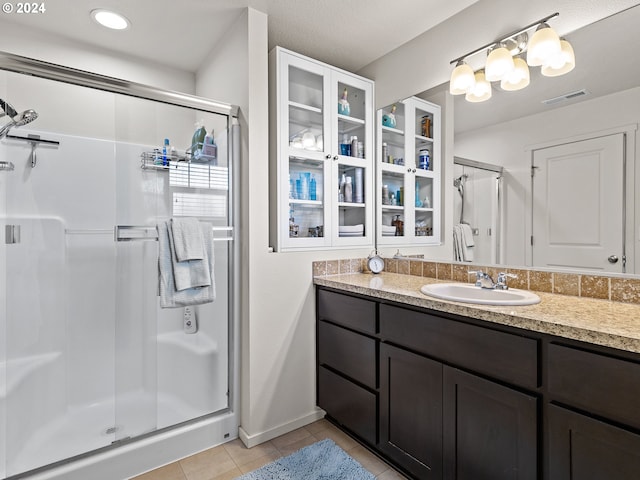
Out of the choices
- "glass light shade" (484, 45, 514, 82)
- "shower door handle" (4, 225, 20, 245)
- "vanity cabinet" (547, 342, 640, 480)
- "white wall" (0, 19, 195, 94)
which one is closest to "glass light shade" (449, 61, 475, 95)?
"glass light shade" (484, 45, 514, 82)

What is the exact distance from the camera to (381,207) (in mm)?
2428

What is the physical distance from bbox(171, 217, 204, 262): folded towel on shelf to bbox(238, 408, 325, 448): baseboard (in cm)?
104

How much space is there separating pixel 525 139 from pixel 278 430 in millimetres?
2054

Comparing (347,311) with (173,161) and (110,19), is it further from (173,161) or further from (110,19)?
(110,19)

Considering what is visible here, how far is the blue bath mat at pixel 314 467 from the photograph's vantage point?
1620mm

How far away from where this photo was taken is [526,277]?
1.65 metres

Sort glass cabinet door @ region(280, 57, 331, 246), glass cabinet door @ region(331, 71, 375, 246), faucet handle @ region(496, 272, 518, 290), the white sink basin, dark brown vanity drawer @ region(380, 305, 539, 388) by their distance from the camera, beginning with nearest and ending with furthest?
dark brown vanity drawer @ region(380, 305, 539, 388), the white sink basin, faucet handle @ region(496, 272, 518, 290), glass cabinet door @ region(280, 57, 331, 246), glass cabinet door @ region(331, 71, 375, 246)

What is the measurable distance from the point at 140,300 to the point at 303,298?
929 millimetres

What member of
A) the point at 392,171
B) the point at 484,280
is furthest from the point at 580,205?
the point at 392,171

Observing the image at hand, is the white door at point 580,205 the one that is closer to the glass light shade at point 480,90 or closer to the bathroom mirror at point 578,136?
the bathroom mirror at point 578,136

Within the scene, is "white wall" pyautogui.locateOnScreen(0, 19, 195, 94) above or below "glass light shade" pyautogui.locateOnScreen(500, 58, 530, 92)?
above

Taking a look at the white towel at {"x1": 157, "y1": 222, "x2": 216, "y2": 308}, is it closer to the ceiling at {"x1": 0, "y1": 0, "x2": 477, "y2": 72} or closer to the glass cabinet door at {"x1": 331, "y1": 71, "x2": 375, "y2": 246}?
the glass cabinet door at {"x1": 331, "y1": 71, "x2": 375, "y2": 246}

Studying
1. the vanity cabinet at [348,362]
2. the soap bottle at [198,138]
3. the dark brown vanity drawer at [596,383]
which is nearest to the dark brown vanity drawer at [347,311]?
the vanity cabinet at [348,362]

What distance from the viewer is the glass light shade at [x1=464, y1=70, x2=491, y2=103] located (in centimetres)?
180
